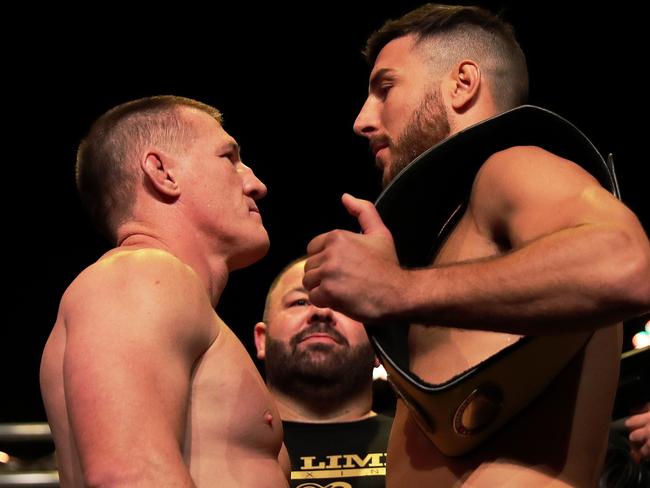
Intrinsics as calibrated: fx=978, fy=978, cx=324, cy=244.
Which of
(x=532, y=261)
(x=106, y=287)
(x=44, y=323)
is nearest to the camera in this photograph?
(x=532, y=261)

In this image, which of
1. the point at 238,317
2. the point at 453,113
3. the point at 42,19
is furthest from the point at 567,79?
the point at 453,113

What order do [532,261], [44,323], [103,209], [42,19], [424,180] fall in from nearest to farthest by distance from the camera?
[532,261], [424,180], [103,209], [42,19], [44,323]

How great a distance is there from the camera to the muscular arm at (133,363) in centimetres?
119

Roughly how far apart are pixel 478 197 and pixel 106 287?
0.53m

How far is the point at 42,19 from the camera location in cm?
356

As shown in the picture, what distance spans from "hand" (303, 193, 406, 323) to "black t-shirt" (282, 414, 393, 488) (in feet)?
4.56

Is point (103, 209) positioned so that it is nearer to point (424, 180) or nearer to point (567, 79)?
point (424, 180)

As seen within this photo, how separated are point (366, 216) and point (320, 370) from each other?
1463mm

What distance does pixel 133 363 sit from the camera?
1253mm

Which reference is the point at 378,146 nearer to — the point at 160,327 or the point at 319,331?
the point at 160,327

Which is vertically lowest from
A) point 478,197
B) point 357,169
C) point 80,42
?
point 357,169

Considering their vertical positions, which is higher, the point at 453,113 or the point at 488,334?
the point at 453,113

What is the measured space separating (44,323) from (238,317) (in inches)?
30.4

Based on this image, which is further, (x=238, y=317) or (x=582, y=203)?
(x=238, y=317)
